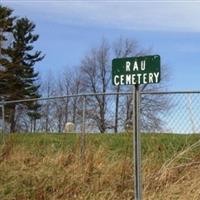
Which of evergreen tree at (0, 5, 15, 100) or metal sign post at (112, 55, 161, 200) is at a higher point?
evergreen tree at (0, 5, 15, 100)

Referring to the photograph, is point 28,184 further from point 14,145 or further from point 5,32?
point 5,32

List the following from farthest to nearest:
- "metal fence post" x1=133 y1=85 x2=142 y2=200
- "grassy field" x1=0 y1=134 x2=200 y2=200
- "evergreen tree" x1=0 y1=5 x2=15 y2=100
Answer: "evergreen tree" x1=0 y1=5 x2=15 y2=100 → "grassy field" x1=0 y1=134 x2=200 y2=200 → "metal fence post" x1=133 y1=85 x2=142 y2=200

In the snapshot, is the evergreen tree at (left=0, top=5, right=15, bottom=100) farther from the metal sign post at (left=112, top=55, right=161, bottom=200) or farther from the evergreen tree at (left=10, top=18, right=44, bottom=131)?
the metal sign post at (left=112, top=55, right=161, bottom=200)

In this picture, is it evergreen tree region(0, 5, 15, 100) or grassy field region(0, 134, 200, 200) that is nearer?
grassy field region(0, 134, 200, 200)

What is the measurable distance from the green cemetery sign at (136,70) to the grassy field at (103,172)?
7.36ft

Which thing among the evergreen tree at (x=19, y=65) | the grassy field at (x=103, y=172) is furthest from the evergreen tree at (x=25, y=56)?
the grassy field at (x=103, y=172)

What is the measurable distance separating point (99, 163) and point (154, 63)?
12.0 feet

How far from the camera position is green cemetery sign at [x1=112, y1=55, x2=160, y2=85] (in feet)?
21.3

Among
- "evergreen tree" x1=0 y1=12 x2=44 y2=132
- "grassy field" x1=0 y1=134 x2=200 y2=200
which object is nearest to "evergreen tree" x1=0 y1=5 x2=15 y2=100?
"evergreen tree" x1=0 y1=12 x2=44 y2=132

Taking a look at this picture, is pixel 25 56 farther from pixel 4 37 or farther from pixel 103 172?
pixel 103 172

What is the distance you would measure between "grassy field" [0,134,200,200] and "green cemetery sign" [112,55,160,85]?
2.24 m

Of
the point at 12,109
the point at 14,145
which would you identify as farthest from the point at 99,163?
the point at 12,109

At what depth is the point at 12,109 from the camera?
56.2 feet

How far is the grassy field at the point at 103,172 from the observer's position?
8648mm
